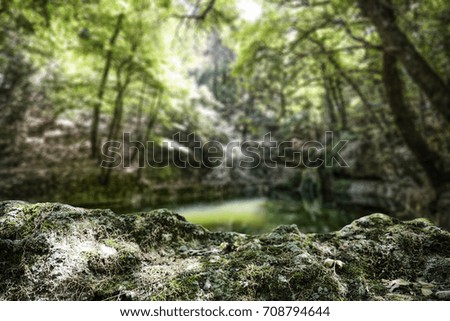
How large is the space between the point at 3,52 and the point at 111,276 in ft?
55.2

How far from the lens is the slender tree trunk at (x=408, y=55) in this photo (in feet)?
15.2

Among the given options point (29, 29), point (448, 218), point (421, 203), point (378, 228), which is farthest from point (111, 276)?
point (29, 29)

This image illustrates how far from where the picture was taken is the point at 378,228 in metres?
1.73

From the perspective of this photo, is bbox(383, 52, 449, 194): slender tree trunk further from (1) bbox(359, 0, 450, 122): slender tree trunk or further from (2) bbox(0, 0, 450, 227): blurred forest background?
(1) bbox(359, 0, 450, 122): slender tree trunk

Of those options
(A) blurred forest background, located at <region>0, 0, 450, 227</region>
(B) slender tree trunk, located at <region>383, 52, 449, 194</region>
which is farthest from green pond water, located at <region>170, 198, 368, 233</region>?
(B) slender tree trunk, located at <region>383, 52, 449, 194</region>

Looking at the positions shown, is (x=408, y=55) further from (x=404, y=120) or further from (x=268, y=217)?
(x=268, y=217)

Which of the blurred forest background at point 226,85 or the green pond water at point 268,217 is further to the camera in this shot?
the green pond water at point 268,217

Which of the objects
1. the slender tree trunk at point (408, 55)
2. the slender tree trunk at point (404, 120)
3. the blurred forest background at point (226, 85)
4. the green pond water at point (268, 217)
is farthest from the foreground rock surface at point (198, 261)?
the slender tree trunk at point (404, 120)

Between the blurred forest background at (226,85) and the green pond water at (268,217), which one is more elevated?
the blurred forest background at (226,85)

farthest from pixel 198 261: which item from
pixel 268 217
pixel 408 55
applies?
pixel 268 217

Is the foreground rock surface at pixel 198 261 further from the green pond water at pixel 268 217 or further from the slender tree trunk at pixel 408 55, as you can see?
the green pond water at pixel 268 217

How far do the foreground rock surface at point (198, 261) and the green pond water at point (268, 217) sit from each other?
5.01 metres

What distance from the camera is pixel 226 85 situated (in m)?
13.0

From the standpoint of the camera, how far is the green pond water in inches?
289
